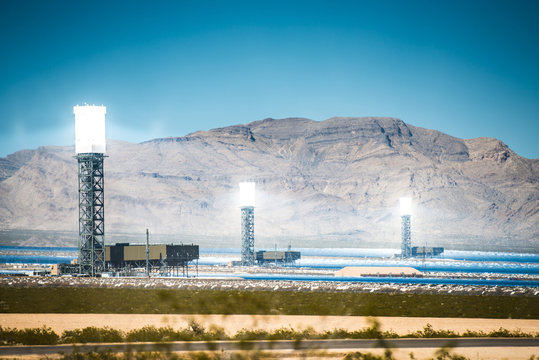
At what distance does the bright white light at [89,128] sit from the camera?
8888cm

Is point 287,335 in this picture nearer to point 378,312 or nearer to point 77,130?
point 378,312

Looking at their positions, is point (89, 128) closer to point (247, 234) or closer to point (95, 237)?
point (95, 237)

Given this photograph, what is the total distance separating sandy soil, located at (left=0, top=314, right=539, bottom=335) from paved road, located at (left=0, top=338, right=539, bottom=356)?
4261mm

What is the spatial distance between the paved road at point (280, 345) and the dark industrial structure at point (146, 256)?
70.7 m

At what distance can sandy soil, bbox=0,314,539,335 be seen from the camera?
3650 centimetres

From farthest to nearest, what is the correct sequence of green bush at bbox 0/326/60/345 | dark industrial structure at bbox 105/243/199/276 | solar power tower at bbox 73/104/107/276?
dark industrial structure at bbox 105/243/199/276
solar power tower at bbox 73/104/107/276
green bush at bbox 0/326/60/345

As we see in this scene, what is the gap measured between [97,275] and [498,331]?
6665cm

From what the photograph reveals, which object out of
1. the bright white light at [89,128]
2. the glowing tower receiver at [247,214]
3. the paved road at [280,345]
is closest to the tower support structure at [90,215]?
the bright white light at [89,128]

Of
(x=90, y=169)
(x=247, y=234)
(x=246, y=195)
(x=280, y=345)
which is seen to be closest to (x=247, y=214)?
(x=246, y=195)

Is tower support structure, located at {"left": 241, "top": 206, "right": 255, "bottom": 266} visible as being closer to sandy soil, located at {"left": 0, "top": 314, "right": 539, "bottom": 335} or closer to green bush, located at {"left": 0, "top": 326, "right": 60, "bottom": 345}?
sandy soil, located at {"left": 0, "top": 314, "right": 539, "bottom": 335}

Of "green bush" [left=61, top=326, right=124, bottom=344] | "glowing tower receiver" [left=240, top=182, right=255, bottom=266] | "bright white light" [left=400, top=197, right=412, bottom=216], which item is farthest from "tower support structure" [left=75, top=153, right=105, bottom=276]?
"bright white light" [left=400, top=197, right=412, bottom=216]

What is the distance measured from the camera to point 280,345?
28203 mm

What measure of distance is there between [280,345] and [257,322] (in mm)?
8053

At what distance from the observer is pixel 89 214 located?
9231 centimetres
